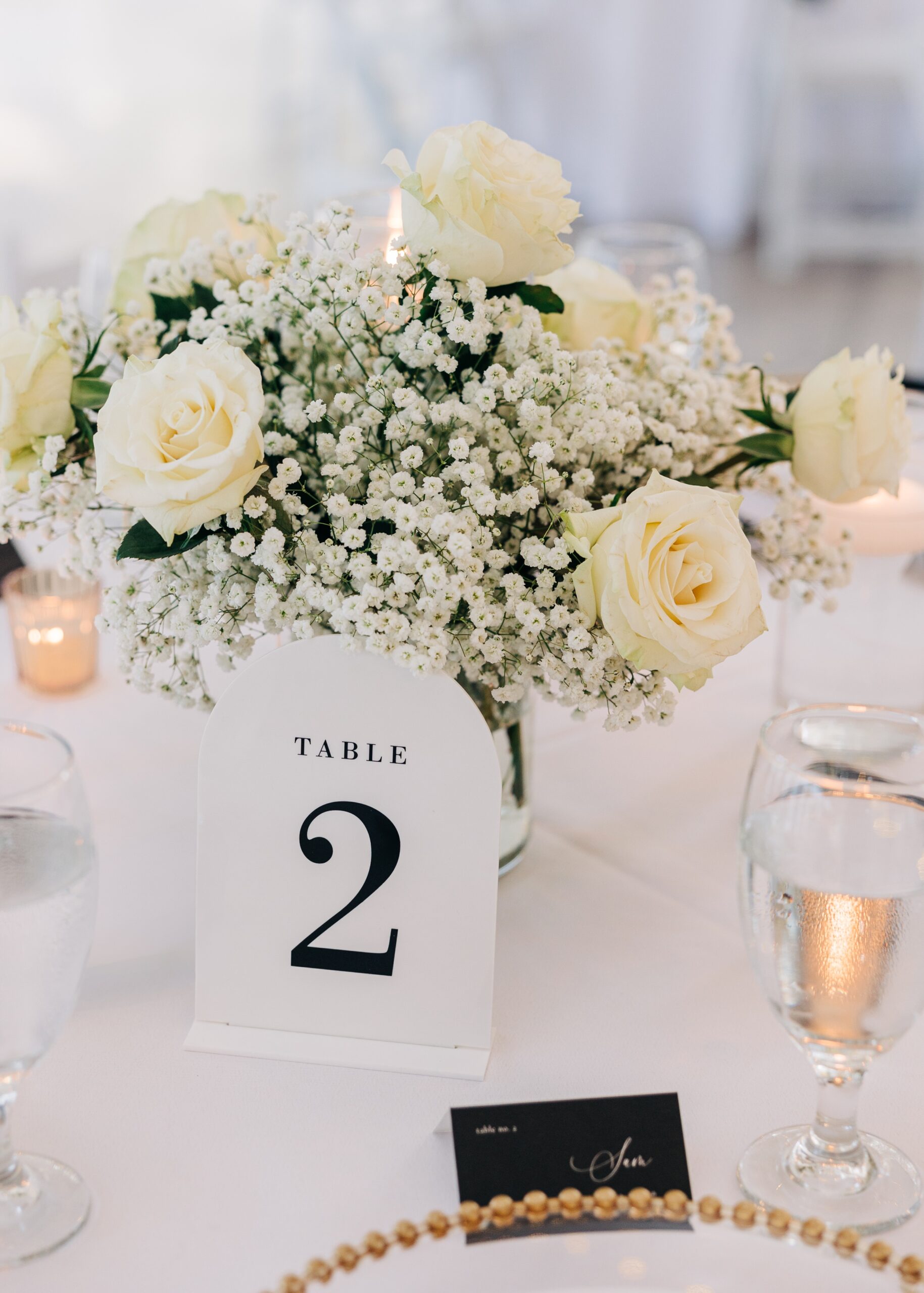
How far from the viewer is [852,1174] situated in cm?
67

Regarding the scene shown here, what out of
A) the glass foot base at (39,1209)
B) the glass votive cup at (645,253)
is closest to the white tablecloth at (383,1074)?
the glass foot base at (39,1209)

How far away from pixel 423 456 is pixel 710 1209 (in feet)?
1.45

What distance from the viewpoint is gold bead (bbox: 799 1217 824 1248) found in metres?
0.62

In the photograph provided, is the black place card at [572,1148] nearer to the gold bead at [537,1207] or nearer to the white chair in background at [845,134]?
the gold bead at [537,1207]

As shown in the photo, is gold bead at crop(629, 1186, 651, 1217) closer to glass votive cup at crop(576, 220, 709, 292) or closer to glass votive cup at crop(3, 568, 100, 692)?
glass votive cup at crop(3, 568, 100, 692)

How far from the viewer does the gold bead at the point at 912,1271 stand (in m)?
0.59

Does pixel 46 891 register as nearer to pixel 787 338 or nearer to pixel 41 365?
pixel 41 365

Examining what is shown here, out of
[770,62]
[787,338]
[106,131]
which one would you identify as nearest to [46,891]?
[106,131]

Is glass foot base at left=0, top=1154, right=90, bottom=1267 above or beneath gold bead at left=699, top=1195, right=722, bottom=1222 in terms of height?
beneath

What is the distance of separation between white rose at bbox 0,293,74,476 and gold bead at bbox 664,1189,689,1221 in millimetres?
589

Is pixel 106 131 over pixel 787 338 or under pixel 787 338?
over

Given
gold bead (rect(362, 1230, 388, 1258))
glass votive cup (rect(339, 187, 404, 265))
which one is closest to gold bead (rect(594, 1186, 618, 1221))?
gold bead (rect(362, 1230, 388, 1258))

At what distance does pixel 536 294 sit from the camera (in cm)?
83

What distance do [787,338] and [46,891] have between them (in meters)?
4.72
